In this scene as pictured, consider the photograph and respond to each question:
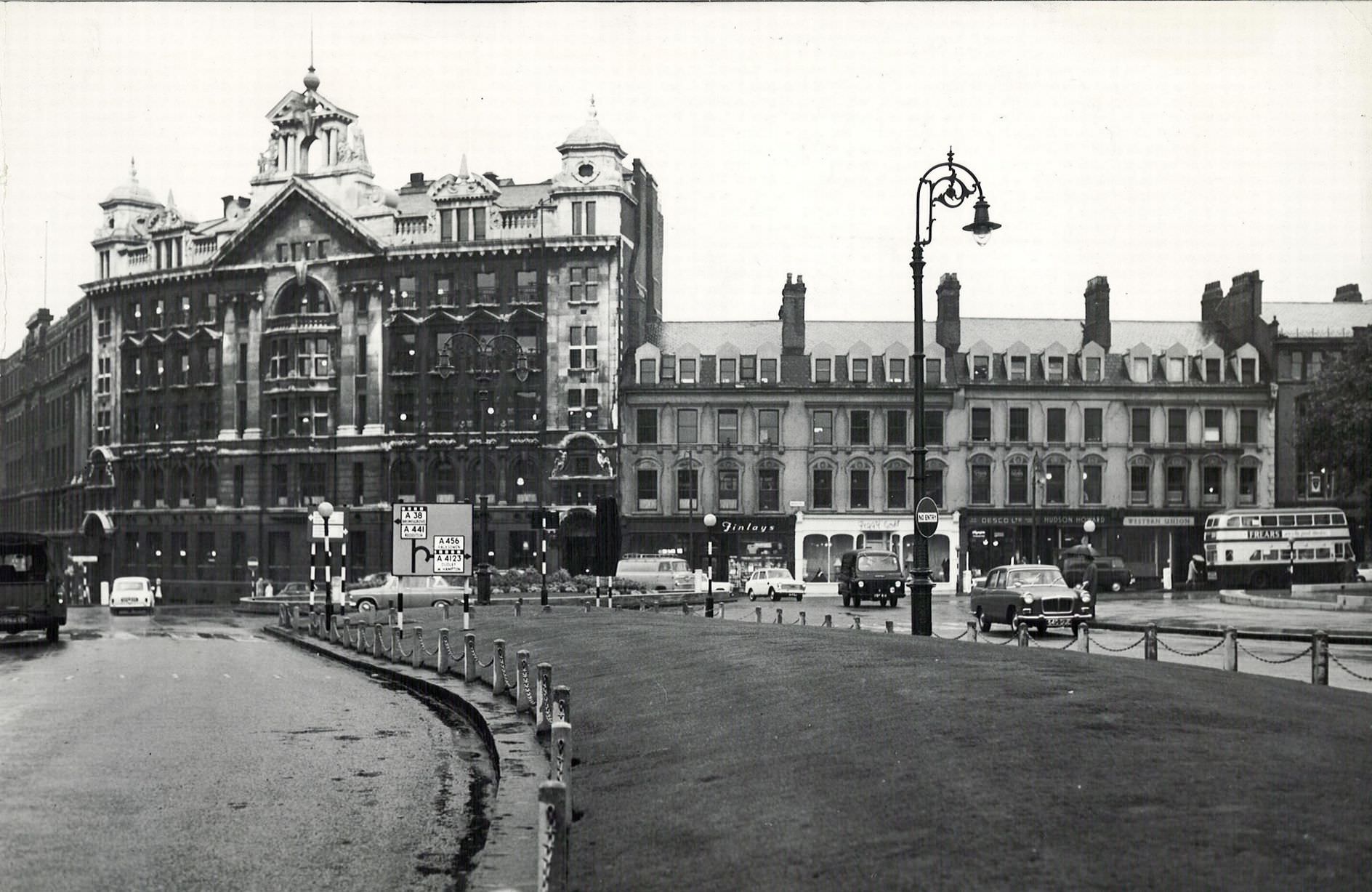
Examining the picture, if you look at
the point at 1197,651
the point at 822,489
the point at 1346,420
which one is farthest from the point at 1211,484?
the point at 1197,651

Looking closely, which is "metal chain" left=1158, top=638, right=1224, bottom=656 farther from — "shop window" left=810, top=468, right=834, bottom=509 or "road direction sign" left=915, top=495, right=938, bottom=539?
"shop window" left=810, top=468, right=834, bottom=509

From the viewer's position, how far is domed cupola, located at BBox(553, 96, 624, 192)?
79000 millimetres

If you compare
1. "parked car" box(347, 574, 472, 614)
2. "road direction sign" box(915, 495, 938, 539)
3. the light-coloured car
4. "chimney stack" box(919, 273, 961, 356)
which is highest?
"chimney stack" box(919, 273, 961, 356)

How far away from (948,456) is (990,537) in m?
4.88

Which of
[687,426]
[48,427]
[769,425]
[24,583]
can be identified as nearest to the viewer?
[24,583]

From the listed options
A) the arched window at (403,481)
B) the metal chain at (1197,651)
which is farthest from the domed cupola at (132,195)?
the metal chain at (1197,651)

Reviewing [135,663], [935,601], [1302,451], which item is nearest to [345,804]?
[135,663]

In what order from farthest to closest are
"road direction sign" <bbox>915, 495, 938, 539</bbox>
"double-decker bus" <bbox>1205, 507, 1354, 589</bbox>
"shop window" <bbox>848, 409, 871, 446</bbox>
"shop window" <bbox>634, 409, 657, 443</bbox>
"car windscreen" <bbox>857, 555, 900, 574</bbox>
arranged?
"shop window" <bbox>634, 409, 657, 443</bbox>
"shop window" <bbox>848, 409, 871, 446</bbox>
"double-decker bus" <bbox>1205, 507, 1354, 589</bbox>
"car windscreen" <bbox>857, 555, 900, 574</bbox>
"road direction sign" <bbox>915, 495, 938, 539</bbox>

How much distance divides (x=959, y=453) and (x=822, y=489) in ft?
25.1

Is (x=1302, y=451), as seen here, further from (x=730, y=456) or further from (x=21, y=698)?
(x=21, y=698)

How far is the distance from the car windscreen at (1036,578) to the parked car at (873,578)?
15.9 m

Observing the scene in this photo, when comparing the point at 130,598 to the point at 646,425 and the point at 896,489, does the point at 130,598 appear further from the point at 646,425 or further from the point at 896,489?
the point at 896,489

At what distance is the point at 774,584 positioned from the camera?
63969 millimetres

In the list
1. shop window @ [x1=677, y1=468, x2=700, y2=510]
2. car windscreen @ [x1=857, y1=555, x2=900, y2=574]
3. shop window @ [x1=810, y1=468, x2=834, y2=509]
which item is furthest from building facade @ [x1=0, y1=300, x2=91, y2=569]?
car windscreen @ [x1=857, y1=555, x2=900, y2=574]
